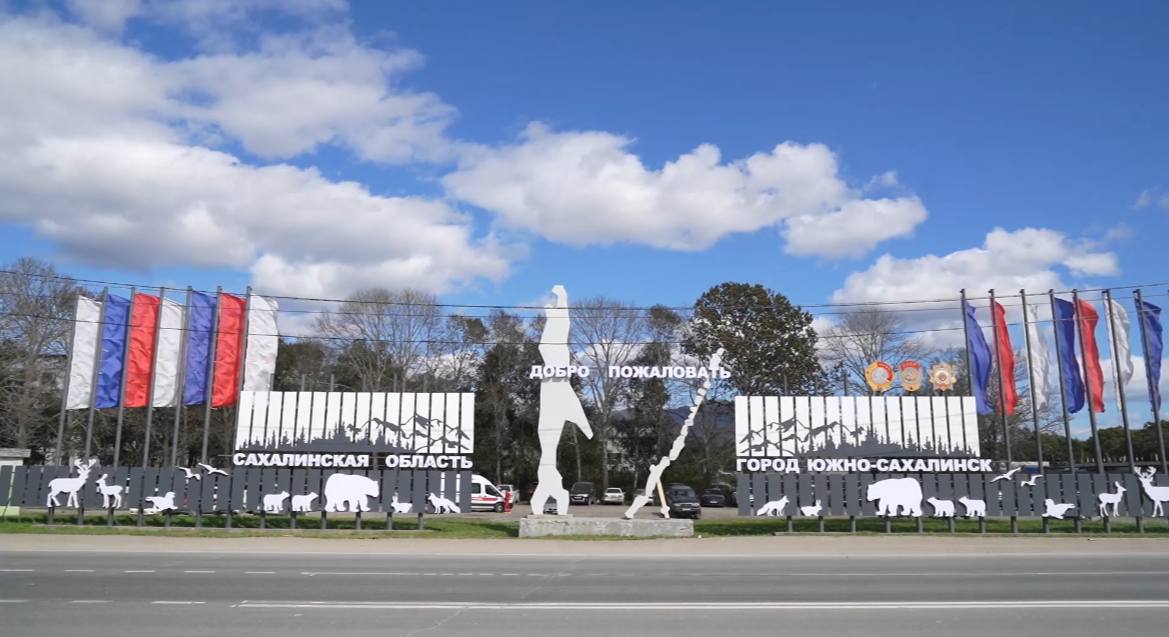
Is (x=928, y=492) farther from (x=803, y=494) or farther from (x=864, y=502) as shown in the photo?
(x=803, y=494)

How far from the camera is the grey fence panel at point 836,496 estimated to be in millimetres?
26359

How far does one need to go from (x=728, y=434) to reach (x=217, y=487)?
4223 cm

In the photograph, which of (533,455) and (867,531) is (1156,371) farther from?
(533,455)

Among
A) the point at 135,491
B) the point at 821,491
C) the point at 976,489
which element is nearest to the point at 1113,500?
the point at 976,489

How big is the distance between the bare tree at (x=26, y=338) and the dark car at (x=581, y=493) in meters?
31.0

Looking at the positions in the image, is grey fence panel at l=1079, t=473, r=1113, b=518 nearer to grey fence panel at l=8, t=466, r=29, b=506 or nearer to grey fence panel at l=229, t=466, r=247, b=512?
grey fence panel at l=229, t=466, r=247, b=512

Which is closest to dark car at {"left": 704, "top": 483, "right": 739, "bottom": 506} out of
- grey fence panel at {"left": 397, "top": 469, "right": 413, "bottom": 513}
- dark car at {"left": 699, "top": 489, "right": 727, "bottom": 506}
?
dark car at {"left": 699, "top": 489, "right": 727, "bottom": 506}

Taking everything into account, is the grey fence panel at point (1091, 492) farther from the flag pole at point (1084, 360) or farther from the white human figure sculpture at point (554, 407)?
the white human figure sculpture at point (554, 407)

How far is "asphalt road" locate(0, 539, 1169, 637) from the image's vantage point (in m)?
9.62

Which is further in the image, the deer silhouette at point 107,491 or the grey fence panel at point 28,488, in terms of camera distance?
the grey fence panel at point 28,488

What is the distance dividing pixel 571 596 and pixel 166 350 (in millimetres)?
→ 23433

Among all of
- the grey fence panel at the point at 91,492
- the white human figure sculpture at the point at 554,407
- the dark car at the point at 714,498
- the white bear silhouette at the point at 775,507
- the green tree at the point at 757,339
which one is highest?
the green tree at the point at 757,339

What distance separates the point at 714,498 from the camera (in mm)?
→ 49906

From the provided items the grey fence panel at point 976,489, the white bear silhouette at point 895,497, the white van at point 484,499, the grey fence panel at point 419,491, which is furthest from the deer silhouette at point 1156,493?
the white van at point 484,499
